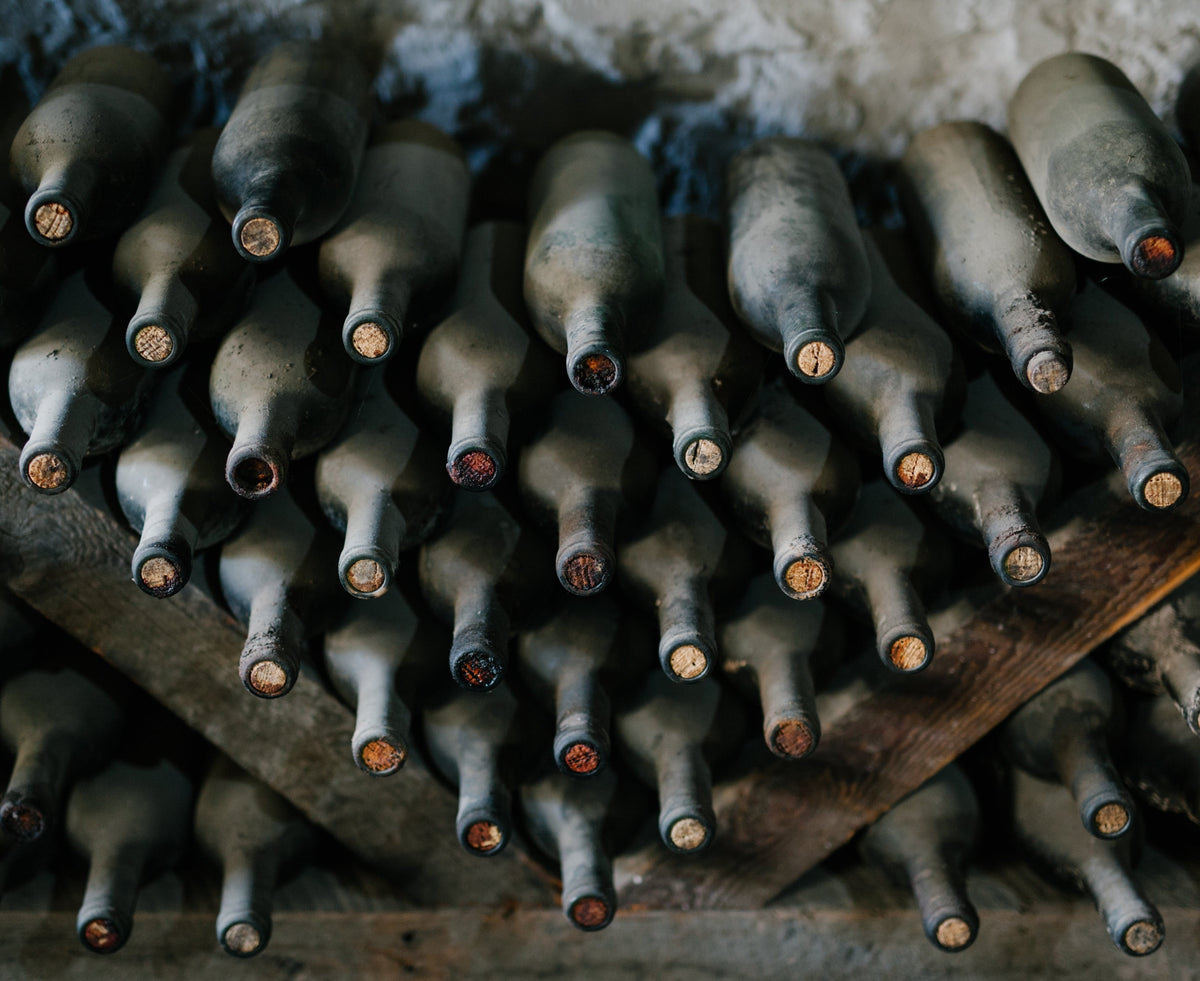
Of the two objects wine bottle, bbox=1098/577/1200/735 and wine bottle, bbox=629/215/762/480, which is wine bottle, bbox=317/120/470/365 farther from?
wine bottle, bbox=1098/577/1200/735

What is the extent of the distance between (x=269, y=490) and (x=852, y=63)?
0.91m

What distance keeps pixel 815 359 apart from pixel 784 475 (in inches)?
5.7

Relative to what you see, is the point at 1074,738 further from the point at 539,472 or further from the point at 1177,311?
the point at 539,472

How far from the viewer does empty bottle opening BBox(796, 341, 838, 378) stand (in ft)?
2.86

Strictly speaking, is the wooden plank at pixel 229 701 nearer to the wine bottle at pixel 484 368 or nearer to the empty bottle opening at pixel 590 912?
the empty bottle opening at pixel 590 912

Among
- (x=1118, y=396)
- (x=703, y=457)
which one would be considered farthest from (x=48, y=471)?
(x=1118, y=396)

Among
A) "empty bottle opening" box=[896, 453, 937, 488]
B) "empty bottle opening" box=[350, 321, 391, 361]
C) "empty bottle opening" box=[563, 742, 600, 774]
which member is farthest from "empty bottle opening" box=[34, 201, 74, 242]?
"empty bottle opening" box=[896, 453, 937, 488]

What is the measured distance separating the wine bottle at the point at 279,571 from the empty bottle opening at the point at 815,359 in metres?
0.47

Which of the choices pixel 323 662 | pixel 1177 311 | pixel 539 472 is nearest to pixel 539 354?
pixel 539 472

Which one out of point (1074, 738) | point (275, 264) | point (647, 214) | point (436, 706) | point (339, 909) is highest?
point (647, 214)

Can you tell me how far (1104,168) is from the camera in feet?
3.03

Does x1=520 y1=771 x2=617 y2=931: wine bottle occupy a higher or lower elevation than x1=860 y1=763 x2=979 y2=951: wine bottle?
lower

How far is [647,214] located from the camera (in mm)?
1053

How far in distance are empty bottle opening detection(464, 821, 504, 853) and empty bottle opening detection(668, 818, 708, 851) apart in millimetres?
157
